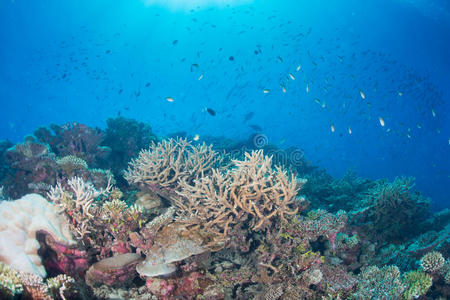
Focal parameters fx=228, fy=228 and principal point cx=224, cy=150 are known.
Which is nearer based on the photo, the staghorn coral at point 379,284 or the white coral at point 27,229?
the white coral at point 27,229

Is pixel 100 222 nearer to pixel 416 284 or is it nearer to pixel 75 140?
pixel 416 284

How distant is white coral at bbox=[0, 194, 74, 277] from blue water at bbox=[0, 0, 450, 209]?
10738 mm

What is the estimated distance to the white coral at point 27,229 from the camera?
126 inches

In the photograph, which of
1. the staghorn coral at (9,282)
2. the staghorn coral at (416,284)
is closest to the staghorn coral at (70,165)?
the staghorn coral at (9,282)

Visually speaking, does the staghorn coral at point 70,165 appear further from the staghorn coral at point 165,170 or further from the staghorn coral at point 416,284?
the staghorn coral at point 416,284

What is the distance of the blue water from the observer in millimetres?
34531

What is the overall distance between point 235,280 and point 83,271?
8.71 feet

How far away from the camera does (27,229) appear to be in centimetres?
364

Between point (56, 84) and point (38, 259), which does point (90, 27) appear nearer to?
point (56, 84)

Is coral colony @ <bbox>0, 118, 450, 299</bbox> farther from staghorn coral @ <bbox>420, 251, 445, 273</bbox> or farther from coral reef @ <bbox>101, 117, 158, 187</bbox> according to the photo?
coral reef @ <bbox>101, 117, 158, 187</bbox>

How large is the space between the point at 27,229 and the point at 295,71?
20.8 m

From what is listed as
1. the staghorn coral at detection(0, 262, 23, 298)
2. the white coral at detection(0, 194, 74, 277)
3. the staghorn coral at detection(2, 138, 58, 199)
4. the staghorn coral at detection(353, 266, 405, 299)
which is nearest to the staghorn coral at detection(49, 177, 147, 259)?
the white coral at detection(0, 194, 74, 277)

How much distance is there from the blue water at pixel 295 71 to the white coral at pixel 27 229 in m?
10.7

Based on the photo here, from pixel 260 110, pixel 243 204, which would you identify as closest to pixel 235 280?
pixel 243 204
